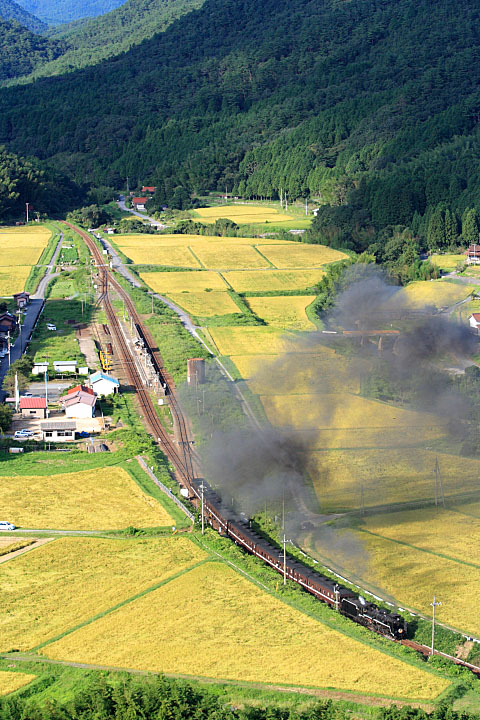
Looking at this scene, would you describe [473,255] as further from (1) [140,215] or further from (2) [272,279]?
(1) [140,215]

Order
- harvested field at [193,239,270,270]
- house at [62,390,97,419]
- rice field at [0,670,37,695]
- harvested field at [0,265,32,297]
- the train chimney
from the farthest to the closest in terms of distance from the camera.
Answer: harvested field at [193,239,270,270], harvested field at [0,265,32,297], the train chimney, house at [62,390,97,419], rice field at [0,670,37,695]

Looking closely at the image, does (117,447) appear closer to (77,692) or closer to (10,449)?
(10,449)

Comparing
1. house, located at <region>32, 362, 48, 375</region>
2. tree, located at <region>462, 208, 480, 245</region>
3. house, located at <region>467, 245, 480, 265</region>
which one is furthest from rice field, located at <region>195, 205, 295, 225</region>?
house, located at <region>32, 362, 48, 375</region>

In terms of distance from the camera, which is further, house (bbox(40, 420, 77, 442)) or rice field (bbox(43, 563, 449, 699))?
house (bbox(40, 420, 77, 442))

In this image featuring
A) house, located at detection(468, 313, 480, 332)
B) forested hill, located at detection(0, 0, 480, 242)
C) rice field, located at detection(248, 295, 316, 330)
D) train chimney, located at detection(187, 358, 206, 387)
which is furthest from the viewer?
forested hill, located at detection(0, 0, 480, 242)

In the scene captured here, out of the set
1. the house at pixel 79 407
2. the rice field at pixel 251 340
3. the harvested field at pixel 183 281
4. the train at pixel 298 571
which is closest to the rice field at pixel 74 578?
the train at pixel 298 571

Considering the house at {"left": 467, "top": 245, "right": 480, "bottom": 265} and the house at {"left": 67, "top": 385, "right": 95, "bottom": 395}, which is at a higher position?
the house at {"left": 467, "top": 245, "right": 480, "bottom": 265}

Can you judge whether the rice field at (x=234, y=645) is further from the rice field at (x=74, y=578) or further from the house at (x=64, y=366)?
the house at (x=64, y=366)

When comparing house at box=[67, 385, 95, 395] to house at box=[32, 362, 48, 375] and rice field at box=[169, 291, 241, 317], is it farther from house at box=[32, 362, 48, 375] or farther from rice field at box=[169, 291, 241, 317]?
rice field at box=[169, 291, 241, 317]
